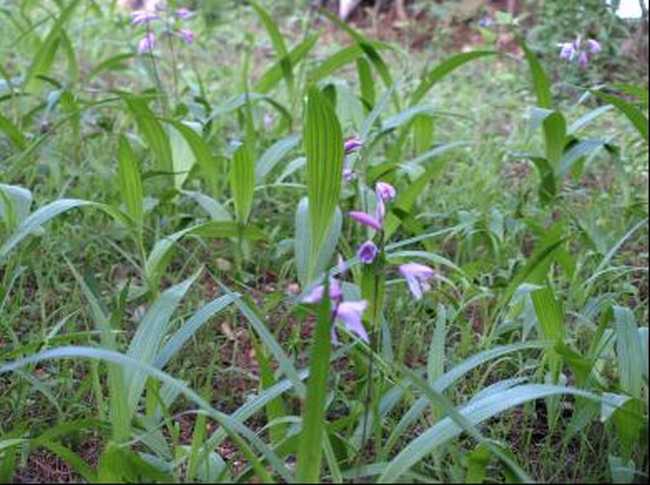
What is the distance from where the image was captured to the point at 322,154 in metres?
1.92

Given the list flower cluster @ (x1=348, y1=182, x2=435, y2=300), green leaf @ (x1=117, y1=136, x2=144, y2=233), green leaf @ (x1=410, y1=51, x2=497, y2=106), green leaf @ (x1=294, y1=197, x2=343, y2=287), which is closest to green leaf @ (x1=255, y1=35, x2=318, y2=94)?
green leaf @ (x1=410, y1=51, x2=497, y2=106)

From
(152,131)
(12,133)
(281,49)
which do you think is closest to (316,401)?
(152,131)

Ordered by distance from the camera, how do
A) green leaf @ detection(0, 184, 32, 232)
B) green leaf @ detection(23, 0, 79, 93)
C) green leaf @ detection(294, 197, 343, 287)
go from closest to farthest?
green leaf @ detection(294, 197, 343, 287)
green leaf @ detection(0, 184, 32, 232)
green leaf @ detection(23, 0, 79, 93)

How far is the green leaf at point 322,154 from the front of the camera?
75.0 inches

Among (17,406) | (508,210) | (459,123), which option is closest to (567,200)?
(508,210)

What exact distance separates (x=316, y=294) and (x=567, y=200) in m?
2.08

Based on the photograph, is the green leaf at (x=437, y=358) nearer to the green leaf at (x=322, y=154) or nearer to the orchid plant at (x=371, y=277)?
the orchid plant at (x=371, y=277)

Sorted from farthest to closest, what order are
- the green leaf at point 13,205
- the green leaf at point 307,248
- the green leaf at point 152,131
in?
1. the green leaf at point 152,131
2. the green leaf at point 13,205
3. the green leaf at point 307,248

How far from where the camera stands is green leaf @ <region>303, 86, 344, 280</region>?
1904 millimetres

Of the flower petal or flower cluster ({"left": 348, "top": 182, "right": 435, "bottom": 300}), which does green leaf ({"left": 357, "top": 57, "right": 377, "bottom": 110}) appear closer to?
flower cluster ({"left": 348, "top": 182, "right": 435, "bottom": 300})

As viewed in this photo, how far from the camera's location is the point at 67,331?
92.1 inches

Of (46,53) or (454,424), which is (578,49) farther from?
(454,424)

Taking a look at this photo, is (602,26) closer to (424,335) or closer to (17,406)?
(424,335)

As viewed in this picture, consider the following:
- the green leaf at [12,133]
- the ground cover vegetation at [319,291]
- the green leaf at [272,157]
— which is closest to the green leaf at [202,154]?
the ground cover vegetation at [319,291]
